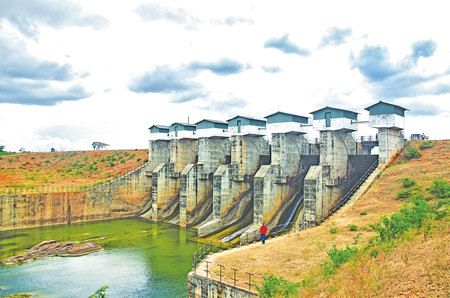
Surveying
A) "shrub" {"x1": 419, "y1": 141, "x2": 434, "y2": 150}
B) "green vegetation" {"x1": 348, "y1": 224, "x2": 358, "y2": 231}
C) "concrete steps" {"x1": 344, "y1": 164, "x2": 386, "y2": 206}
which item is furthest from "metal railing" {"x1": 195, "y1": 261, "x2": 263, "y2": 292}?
"shrub" {"x1": 419, "y1": 141, "x2": 434, "y2": 150}

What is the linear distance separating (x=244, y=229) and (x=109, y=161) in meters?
36.0

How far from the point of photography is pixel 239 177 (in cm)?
3284

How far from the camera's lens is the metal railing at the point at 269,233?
2589cm

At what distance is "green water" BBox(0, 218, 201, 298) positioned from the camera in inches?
760

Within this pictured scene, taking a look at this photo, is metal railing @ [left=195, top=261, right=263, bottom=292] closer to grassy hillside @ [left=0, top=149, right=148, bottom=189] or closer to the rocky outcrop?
the rocky outcrop

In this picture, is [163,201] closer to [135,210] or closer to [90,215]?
[135,210]

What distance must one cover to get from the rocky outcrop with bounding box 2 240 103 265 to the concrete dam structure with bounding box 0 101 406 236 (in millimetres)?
9343

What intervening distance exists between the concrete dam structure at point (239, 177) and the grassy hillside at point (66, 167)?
591 cm

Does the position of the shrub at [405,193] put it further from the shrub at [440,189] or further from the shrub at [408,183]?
the shrub at [440,189]

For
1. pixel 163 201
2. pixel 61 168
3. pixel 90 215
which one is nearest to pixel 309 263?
pixel 163 201

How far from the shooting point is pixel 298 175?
101 feet

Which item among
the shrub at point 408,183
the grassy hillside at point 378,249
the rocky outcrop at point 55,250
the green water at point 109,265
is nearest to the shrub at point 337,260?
the grassy hillside at point 378,249

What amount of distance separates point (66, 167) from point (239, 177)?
3855cm

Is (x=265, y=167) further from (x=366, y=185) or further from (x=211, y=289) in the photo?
(x=211, y=289)
